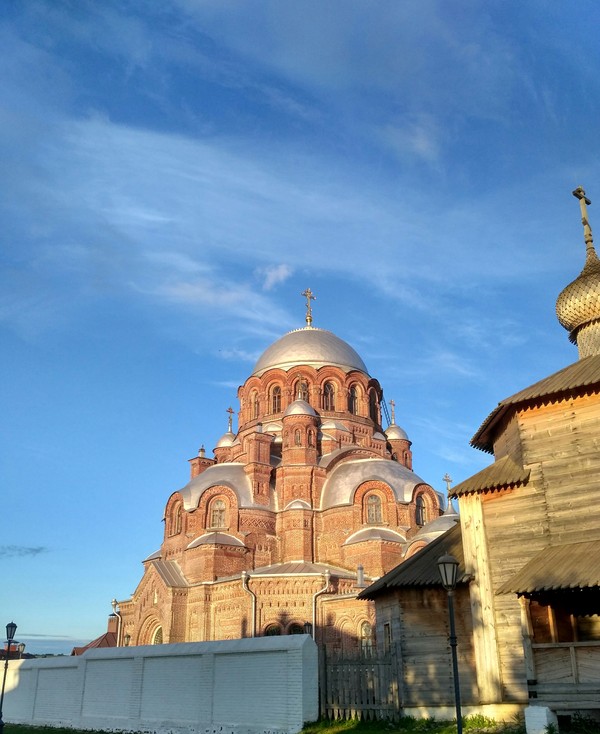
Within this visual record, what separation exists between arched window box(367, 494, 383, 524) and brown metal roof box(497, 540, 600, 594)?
1778cm

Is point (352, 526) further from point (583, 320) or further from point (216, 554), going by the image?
point (583, 320)

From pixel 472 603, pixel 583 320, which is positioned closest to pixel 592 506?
pixel 472 603

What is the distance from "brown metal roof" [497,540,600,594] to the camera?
1072 centimetres

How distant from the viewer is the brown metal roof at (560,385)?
12195mm

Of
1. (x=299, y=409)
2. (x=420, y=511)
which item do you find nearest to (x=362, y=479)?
(x=420, y=511)

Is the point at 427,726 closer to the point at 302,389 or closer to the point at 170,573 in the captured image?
the point at 170,573

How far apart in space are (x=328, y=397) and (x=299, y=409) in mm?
4078

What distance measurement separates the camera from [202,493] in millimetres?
31094

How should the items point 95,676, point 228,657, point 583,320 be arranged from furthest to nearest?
point 95,676 → point 583,320 → point 228,657

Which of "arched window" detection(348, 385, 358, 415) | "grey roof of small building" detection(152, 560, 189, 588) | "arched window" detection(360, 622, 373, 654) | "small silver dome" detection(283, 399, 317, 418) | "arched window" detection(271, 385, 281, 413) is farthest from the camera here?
"arched window" detection(348, 385, 358, 415)

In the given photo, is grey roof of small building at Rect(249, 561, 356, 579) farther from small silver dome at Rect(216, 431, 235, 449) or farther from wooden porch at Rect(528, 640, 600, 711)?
wooden porch at Rect(528, 640, 600, 711)

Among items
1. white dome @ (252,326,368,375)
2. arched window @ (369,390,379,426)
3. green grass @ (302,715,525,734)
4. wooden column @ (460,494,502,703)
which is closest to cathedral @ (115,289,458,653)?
white dome @ (252,326,368,375)

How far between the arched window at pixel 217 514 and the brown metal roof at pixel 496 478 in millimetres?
18869

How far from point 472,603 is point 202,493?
1970cm
